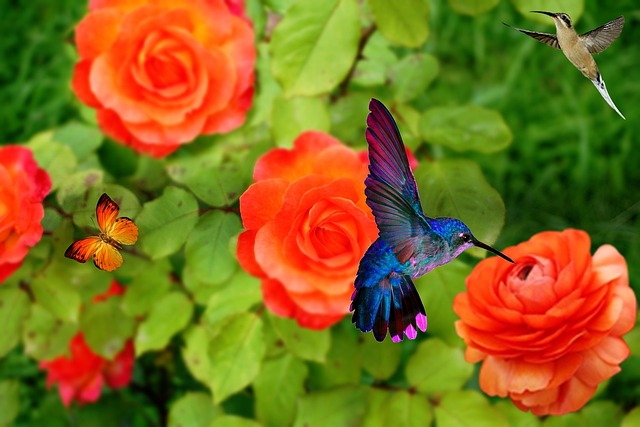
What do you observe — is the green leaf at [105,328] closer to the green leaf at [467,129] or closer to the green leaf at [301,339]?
the green leaf at [301,339]

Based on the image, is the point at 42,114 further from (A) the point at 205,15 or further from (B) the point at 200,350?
(A) the point at 205,15

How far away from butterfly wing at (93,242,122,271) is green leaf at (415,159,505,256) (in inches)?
8.3

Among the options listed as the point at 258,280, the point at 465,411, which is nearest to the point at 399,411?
the point at 465,411

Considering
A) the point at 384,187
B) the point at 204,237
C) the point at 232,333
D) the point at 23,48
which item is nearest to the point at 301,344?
the point at 232,333

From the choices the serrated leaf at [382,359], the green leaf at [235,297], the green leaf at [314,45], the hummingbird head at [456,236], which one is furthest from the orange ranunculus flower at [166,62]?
the hummingbird head at [456,236]

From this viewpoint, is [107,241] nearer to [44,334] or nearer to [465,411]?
[465,411]

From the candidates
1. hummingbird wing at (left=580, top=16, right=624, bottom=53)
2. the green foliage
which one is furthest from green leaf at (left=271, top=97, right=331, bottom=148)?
hummingbird wing at (left=580, top=16, right=624, bottom=53)

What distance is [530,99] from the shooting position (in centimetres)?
130

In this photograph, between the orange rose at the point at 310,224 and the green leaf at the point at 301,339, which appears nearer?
the orange rose at the point at 310,224

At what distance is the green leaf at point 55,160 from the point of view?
0.64 m

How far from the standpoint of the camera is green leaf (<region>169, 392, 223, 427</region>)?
0.79 m

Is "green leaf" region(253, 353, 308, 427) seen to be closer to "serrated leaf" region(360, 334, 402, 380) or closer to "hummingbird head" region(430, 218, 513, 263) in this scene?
"serrated leaf" region(360, 334, 402, 380)

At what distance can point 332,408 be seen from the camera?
0.69 metres

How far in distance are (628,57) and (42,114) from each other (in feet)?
2.99
